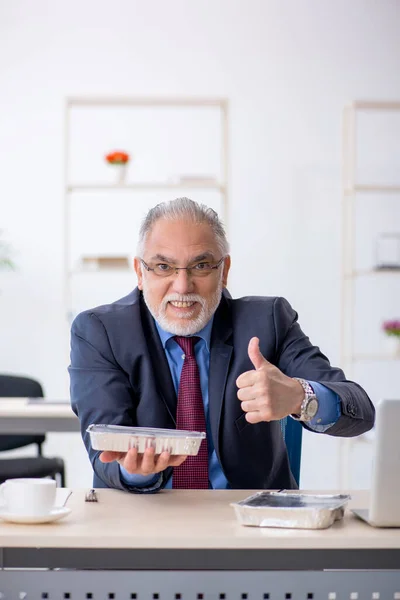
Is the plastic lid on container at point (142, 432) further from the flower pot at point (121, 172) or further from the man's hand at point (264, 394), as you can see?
the flower pot at point (121, 172)

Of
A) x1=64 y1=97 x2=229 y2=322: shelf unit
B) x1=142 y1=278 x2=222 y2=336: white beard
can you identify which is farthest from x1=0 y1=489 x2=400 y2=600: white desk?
x1=64 y1=97 x2=229 y2=322: shelf unit

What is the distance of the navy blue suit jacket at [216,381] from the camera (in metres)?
1.93

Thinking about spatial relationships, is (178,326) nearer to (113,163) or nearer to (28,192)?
(113,163)

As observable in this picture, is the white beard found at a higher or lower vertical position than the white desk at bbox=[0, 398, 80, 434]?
higher

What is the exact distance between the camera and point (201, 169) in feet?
16.4

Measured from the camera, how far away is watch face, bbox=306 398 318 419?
1.76 meters

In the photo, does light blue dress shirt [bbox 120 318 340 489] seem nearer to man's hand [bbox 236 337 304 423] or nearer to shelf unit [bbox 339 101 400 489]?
man's hand [bbox 236 337 304 423]

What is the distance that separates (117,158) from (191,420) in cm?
285

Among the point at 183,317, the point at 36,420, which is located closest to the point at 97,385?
the point at 183,317

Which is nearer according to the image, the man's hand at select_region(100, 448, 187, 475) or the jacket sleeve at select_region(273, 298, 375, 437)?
the man's hand at select_region(100, 448, 187, 475)

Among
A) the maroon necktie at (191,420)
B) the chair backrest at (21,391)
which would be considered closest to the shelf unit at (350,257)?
the chair backrest at (21,391)

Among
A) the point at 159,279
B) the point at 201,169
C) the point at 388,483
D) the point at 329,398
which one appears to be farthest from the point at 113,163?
the point at 388,483

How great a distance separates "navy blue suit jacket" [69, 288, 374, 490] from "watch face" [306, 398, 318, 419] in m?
0.08

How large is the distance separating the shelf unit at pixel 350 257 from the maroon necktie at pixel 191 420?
9.01 ft
